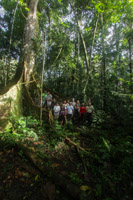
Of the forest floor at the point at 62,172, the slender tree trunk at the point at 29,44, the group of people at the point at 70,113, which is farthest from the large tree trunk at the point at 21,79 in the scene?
the group of people at the point at 70,113

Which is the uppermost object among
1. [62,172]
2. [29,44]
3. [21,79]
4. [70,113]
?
[29,44]

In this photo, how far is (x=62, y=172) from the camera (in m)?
2.73

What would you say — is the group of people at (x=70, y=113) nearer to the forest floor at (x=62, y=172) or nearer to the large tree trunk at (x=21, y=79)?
the large tree trunk at (x=21, y=79)

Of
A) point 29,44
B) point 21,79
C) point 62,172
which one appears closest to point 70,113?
point 21,79

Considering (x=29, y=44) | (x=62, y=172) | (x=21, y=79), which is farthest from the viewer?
(x=29, y=44)

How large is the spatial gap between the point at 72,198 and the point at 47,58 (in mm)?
13514

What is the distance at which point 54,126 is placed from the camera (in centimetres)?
480

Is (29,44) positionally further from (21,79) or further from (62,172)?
(62,172)

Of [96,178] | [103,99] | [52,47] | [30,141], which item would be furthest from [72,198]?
[52,47]

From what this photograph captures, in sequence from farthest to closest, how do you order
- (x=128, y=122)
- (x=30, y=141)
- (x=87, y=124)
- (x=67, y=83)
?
(x=67, y=83) < (x=87, y=124) < (x=128, y=122) < (x=30, y=141)

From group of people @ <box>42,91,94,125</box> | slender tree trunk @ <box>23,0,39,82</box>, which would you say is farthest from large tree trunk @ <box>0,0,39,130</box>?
group of people @ <box>42,91,94,125</box>

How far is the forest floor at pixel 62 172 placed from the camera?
2.17m

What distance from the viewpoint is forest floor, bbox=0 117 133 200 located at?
2.17 m

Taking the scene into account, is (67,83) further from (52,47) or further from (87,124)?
(87,124)
